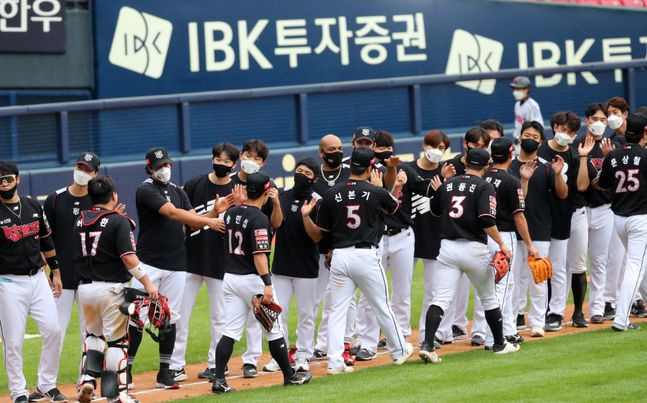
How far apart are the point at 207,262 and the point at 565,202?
333cm

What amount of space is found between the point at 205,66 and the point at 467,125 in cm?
369

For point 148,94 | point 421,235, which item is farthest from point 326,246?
point 148,94

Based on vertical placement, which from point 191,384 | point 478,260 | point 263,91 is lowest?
point 191,384

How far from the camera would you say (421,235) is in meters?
11.5

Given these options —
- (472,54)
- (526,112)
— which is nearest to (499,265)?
(526,112)

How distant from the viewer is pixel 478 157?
10492 millimetres

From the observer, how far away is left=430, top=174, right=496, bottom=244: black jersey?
10.3 metres

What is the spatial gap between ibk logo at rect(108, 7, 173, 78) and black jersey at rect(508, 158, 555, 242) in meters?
7.33

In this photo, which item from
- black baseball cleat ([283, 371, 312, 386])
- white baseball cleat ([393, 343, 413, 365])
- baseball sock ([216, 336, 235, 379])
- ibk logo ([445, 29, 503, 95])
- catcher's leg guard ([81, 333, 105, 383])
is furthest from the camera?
ibk logo ([445, 29, 503, 95])

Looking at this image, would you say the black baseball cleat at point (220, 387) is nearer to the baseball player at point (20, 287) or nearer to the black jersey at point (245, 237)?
the black jersey at point (245, 237)

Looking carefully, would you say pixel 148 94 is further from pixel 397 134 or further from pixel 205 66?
pixel 397 134

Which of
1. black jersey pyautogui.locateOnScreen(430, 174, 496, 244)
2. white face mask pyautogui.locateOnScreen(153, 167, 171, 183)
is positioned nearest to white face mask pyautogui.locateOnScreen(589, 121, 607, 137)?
black jersey pyautogui.locateOnScreen(430, 174, 496, 244)

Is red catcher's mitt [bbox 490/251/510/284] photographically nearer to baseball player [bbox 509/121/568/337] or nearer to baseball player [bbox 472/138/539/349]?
baseball player [bbox 472/138/539/349]

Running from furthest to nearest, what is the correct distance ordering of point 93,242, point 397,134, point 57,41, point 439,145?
point 397,134
point 57,41
point 439,145
point 93,242
